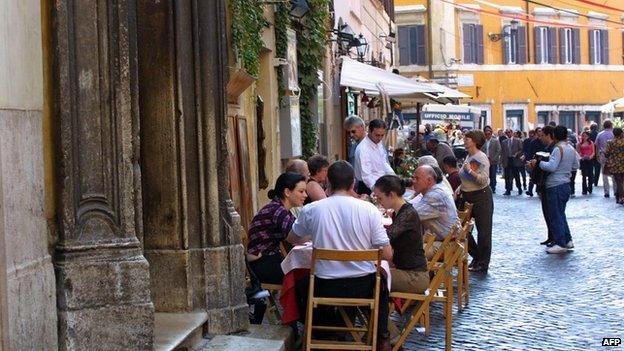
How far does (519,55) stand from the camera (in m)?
52.4

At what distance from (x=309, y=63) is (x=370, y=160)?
3.45 meters

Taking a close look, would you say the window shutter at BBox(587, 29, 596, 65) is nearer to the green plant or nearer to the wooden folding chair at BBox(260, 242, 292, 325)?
the green plant

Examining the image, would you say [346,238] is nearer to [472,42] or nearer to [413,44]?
[413,44]

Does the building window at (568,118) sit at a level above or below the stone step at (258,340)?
above

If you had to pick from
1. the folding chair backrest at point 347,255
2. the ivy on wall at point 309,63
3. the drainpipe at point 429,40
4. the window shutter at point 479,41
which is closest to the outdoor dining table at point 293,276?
the folding chair backrest at point 347,255

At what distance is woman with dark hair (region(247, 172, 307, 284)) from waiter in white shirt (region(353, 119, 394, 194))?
13.0 ft

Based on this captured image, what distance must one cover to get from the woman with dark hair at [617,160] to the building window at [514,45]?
2743 cm

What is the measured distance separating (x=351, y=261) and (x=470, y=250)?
6.34 metres

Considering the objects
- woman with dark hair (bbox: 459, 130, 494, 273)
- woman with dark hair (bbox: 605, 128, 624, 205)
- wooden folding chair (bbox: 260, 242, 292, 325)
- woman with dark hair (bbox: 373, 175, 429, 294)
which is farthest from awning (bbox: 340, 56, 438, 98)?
woman with dark hair (bbox: 373, 175, 429, 294)

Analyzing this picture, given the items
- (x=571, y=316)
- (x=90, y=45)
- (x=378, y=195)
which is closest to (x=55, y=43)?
(x=90, y=45)

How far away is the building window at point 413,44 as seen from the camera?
166 ft

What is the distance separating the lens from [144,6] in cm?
846

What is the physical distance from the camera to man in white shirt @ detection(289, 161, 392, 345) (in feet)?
26.9

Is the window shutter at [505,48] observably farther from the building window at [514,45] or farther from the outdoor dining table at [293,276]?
the outdoor dining table at [293,276]
